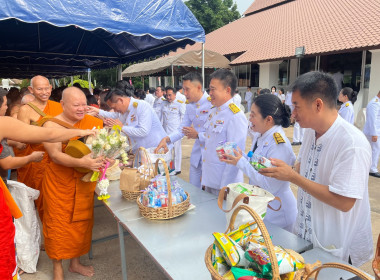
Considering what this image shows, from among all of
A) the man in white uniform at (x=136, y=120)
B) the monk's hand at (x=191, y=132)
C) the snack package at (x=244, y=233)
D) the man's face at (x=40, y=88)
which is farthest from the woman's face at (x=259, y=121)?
the man's face at (x=40, y=88)

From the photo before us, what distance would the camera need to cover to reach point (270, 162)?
1.51 m

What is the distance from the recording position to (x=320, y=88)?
140 cm

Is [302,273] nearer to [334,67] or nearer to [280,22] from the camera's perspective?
[334,67]

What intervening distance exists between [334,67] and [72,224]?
13.3 m

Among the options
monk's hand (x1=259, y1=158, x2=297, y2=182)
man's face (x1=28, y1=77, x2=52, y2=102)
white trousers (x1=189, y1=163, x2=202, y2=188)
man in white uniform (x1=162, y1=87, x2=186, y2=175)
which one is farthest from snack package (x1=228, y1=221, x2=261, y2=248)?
man in white uniform (x1=162, y1=87, x2=186, y2=175)

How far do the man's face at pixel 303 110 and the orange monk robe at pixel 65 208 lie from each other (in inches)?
70.3

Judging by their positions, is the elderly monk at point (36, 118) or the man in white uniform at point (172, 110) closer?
the elderly monk at point (36, 118)

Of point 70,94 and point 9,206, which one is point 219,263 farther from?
point 70,94

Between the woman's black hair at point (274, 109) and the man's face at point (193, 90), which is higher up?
the man's face at point (193, 90)

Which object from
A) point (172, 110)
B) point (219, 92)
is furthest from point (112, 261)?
point (172, 110)

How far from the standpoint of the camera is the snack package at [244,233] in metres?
1.18

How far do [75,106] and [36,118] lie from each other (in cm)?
104

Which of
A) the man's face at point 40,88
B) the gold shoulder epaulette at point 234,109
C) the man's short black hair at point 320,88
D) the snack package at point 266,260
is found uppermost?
the man's face at point 40,88

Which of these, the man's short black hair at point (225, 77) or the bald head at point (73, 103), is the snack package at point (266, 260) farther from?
the bald head at point (73, 103)
